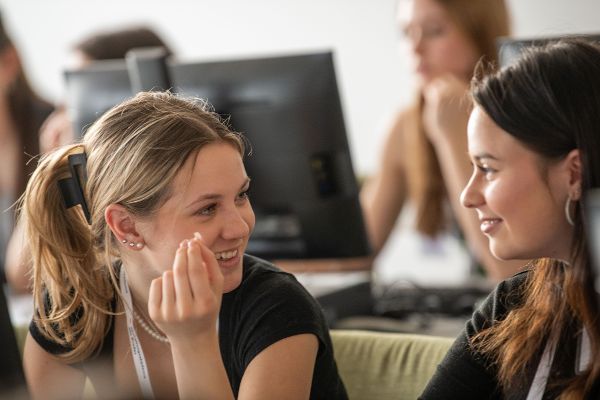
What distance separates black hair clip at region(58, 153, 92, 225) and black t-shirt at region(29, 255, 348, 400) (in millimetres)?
256

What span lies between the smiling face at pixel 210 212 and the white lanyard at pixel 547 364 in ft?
1.40

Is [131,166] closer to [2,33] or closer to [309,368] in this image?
[309,368]

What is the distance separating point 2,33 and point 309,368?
1995 millimetres

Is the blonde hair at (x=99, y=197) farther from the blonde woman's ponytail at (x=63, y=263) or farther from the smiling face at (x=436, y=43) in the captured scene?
the smiling face at (x=436, y=43)

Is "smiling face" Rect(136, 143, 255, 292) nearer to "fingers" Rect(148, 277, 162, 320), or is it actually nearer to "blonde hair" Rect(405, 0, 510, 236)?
"fingers" Rect(148, 277, 162, 320)

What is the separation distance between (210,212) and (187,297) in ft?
0.60

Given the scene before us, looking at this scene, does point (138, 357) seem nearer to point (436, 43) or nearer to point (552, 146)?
point (552, 146)

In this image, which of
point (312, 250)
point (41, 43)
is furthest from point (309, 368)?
point (41, 43)

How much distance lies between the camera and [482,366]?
1.31 m

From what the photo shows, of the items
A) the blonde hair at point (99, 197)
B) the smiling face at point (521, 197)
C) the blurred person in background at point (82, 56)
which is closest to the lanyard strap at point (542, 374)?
the smiling face at point (521, 197)

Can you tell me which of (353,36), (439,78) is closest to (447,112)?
(439,78)

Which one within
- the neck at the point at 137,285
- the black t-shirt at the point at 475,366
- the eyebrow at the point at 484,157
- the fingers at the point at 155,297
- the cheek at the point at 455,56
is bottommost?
the black t-shirt at the point at 475,366

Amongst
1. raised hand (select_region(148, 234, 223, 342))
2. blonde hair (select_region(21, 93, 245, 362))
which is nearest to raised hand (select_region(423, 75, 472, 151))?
blonde hair (select_region(21, 93, 245, 362))

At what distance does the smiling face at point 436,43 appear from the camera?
2385mm
